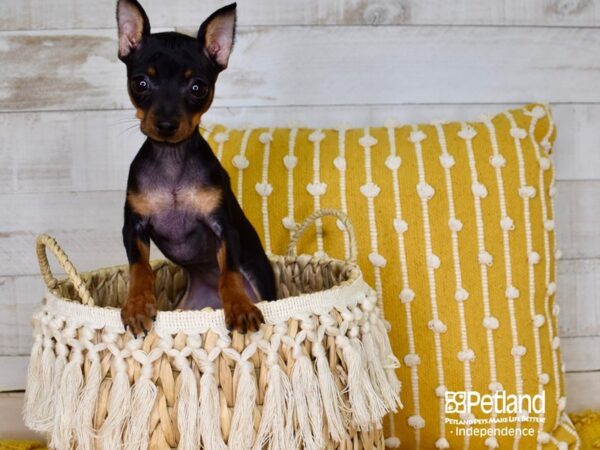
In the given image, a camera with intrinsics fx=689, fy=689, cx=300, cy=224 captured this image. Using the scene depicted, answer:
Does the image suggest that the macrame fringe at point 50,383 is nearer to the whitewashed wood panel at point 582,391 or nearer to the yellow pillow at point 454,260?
the yellow pillow at point 454,260

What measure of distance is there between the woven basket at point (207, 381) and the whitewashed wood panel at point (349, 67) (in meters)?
0.81

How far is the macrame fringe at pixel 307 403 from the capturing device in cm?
78

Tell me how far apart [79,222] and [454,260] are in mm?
873

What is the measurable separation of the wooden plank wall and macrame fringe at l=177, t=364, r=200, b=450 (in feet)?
2.94

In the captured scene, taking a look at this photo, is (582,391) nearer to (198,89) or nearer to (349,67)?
(349,67)

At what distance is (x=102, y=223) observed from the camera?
5.23 feet

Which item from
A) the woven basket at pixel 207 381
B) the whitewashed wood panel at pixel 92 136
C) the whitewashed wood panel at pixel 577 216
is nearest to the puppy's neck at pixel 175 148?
the woven basket at pixel 207 381

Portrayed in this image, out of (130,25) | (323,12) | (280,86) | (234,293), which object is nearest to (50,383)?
(234,293)

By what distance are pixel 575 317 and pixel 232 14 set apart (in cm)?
114

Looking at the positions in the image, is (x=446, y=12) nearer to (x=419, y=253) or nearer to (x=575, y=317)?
(x=419, y=253)

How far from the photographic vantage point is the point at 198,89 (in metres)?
0.93

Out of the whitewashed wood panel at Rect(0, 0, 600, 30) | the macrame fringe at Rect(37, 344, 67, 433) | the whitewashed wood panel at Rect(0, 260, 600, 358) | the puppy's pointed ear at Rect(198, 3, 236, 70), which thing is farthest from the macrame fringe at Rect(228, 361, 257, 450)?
the whitewashed wood panel at Rect(0, 0, 600, 30)

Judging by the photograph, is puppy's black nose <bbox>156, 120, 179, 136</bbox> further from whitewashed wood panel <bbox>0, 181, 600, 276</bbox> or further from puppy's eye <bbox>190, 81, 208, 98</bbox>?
whitewashed wood panel <bbox>0, 181, 600, 276</bbox>

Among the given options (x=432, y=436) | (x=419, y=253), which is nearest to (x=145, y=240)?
(x=419, y=253)
